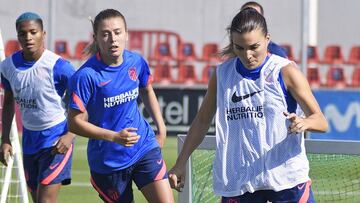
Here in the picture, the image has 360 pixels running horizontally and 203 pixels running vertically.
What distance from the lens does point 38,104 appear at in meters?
9.06

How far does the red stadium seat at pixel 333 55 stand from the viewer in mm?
25703

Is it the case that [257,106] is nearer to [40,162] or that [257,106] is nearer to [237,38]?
[237,38]

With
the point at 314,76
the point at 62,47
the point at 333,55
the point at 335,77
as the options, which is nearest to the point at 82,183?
the point at 314,76

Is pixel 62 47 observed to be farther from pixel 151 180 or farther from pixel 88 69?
pixel 88 69

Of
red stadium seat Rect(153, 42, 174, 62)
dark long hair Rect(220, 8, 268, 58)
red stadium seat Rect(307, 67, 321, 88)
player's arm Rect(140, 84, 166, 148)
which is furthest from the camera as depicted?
red stadium seat Rect(153, 42, 174, 62)

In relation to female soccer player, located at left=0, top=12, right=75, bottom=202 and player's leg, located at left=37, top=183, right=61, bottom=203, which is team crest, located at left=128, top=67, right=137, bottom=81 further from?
player's leg, located at left=37, top=183, right=61, bottom=203

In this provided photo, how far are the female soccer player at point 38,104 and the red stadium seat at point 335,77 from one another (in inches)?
612

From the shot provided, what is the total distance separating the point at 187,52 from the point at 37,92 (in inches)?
686

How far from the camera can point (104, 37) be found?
760cm

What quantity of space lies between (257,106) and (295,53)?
21.0 metres

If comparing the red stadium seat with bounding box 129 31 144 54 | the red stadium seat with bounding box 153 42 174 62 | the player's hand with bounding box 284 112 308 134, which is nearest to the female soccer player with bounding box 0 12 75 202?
the player's hand with bounding box 284 112 308 134

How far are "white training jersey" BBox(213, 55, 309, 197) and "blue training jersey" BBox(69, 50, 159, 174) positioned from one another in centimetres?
149

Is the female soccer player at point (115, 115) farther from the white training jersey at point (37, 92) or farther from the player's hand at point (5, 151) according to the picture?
the player's hand at point (5, 151)

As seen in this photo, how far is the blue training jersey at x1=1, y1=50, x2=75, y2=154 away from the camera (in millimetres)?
8984
